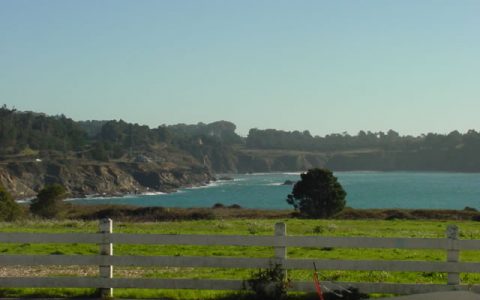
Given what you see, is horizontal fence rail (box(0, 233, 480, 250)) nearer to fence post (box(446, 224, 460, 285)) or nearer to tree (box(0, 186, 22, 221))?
fence post (box(446, 224, 460, 285))

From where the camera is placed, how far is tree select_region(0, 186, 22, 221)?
63.8 metres

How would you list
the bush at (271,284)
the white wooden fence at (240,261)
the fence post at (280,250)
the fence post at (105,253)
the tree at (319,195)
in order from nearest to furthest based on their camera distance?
the bush at (271,284) < the white wooden fence at (240,261) < the fence post at (280,250) < the fence post at (105,253) < the tree at (319,195)

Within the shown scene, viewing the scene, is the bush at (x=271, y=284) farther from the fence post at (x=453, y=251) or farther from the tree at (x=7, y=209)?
the tree at (x=7, y=209)

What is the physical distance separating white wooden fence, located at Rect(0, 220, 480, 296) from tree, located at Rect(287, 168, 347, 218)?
65.8 meters

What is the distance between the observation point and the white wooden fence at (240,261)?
12.6 m

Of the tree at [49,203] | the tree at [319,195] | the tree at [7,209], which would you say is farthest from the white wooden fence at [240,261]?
the tree at [49,203]

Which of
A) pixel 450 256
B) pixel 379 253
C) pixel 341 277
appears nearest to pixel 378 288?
pixel 450 256

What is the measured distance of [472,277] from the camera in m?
17.3

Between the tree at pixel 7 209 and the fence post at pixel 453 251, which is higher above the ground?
the fence post at pixel 453 251

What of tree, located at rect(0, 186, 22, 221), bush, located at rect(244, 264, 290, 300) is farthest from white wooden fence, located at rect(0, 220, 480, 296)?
tree, located at rect(0, 186, 22, 221)

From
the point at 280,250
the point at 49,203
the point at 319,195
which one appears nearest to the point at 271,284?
the point at 280,250

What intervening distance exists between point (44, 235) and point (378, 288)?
20.7ft

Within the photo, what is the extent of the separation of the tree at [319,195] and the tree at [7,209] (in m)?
31.3

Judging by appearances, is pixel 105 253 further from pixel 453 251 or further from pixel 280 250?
pixel 453 251
